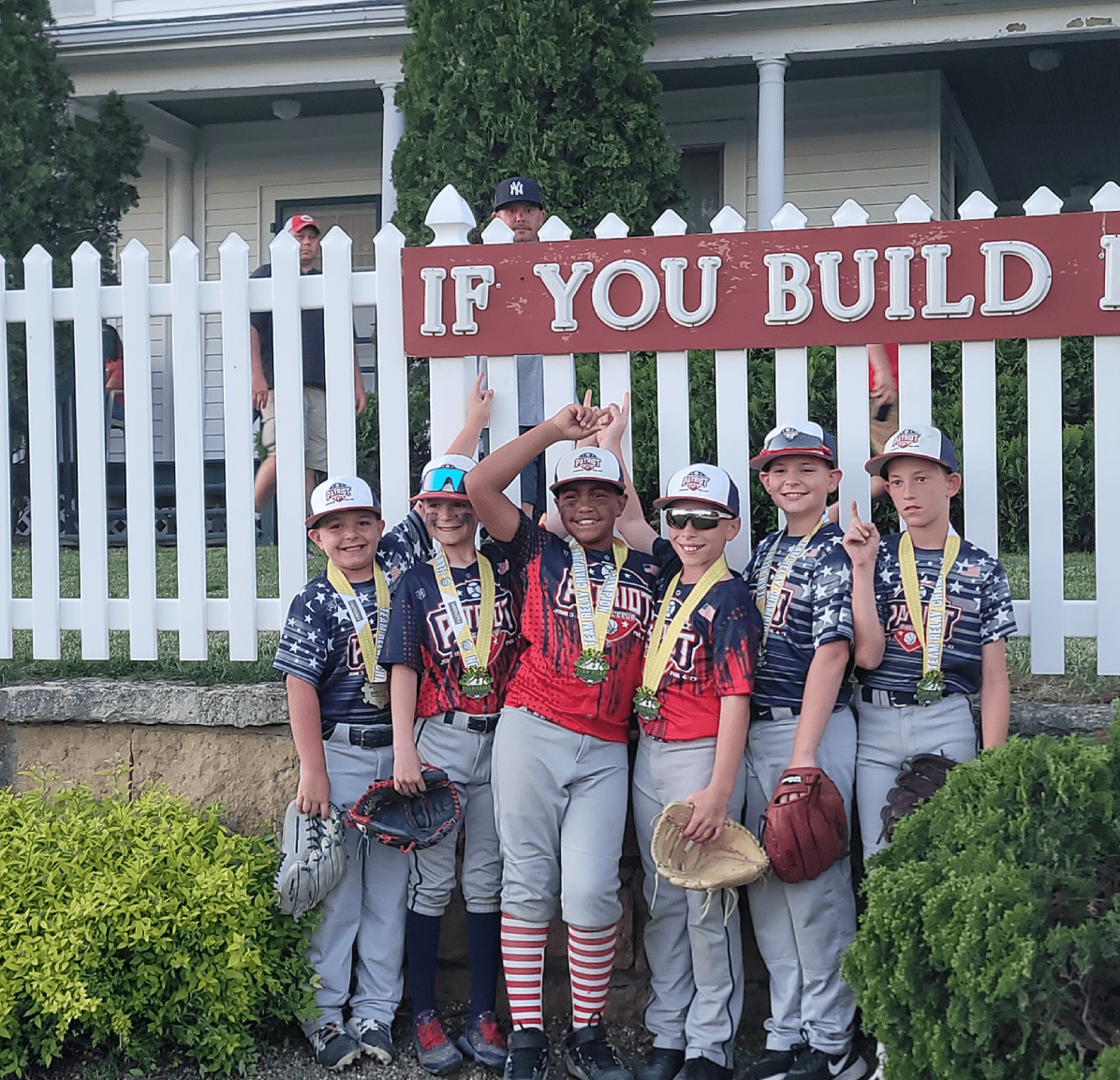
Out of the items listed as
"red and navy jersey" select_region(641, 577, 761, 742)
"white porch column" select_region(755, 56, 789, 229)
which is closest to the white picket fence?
"red and navy jersey" select_region(641, 577, 761, 742)

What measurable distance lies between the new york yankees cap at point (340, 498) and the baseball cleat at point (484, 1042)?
143 cm

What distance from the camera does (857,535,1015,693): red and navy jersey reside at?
323 centimetres

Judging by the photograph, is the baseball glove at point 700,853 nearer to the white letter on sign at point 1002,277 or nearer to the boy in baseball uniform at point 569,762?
the boy in baseball uniform at point 569,762

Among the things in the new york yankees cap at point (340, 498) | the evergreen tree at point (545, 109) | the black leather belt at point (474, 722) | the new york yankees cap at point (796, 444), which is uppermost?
the evergreen tree at point (545, 109)

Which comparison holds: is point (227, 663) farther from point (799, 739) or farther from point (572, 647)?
point (799, 739)

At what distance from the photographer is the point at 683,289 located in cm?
376

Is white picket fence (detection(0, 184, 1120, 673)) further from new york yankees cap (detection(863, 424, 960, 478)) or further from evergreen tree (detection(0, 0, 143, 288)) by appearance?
evergreen tree (detection(0, 0, 143, 288))

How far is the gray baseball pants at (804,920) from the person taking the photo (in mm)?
3248

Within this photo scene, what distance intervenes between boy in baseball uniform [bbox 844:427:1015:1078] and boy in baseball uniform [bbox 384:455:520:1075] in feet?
3.21

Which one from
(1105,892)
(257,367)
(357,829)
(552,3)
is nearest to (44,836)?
(357,829)

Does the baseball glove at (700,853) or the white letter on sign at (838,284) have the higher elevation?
the white letter on sign at (838,284)

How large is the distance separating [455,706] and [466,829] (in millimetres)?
354

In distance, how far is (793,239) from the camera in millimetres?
3701

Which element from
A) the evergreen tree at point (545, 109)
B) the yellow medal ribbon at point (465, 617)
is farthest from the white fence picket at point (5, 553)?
the evergreen tree at point (545, 109)
